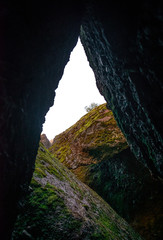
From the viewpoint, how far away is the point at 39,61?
3369 millimetres

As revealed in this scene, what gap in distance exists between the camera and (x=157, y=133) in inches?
190

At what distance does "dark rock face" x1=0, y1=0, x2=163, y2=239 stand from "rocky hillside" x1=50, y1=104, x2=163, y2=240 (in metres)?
7.61

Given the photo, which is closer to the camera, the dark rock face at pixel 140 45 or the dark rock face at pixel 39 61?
the dark rock face at pixel 39 61

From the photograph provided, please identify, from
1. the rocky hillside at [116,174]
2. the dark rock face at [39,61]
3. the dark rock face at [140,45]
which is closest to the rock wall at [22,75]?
the dark rock face at [39,61]

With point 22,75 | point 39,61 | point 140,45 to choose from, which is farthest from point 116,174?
point 22,75

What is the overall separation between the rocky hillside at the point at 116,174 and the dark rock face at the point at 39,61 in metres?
7.61

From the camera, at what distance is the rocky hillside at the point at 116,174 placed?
32.0 feet

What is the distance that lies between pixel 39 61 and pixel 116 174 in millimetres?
11454

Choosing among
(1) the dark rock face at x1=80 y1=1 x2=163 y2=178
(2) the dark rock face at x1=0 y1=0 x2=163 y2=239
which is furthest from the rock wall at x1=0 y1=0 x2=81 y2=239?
(1) the dark rock face at x1=80 y1=1 x2=163 y2=178

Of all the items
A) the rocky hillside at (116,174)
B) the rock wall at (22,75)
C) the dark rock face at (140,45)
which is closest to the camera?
the rock wall at (22,75)

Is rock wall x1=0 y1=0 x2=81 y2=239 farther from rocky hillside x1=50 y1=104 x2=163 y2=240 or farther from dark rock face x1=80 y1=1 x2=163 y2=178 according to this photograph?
rocky hillside x1=50 y1=104 x2=163 y2=240

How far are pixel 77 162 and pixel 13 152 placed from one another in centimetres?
1357

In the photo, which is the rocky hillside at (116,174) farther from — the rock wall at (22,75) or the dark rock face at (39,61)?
the rock wall at (22,75)

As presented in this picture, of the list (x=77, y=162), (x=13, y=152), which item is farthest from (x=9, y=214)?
(x=77, y=162)
